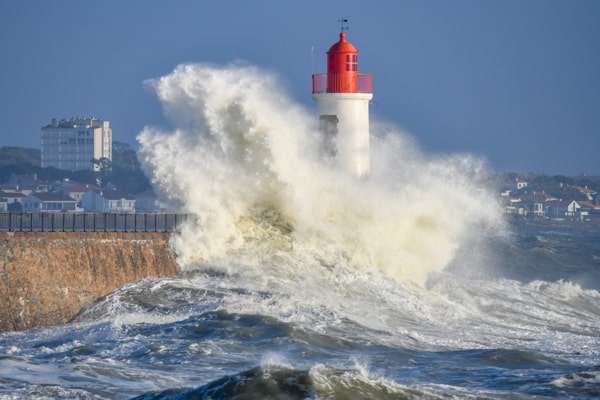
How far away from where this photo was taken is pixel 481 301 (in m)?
26.1

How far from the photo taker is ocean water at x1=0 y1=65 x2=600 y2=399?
16484 mm

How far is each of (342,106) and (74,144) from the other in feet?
282

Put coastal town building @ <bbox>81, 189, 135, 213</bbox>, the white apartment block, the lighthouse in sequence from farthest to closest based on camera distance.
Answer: the white apartment block, coastal town building @ <bbox>81, 189, 135, 213</bbox>, the lighthouse

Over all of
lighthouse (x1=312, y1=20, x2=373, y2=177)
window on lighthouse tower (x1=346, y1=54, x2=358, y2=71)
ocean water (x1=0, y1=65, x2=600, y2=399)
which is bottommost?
ocean water (x1=0, y1=65, x2=600, y2=399)

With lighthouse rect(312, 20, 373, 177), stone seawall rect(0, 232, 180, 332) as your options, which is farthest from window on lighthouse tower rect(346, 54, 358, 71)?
stone seawall rect(0, 232, 180, 332)

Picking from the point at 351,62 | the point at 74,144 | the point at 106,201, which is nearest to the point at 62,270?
the point at 351,62

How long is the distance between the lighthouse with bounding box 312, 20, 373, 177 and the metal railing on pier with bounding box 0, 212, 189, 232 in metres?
3.82

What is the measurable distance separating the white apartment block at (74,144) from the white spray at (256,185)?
276 ft

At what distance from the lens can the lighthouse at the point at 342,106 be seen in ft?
89.2

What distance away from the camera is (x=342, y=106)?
89.2 feet

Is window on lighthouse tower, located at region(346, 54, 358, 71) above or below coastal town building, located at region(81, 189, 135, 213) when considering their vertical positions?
above

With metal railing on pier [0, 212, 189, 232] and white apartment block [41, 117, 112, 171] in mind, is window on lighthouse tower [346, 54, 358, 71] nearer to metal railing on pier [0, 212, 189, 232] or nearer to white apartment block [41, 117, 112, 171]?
metal railing on pier [0, 212, 189, 232]

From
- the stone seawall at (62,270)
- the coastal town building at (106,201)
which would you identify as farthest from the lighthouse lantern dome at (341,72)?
the coastal town building at (106,201)

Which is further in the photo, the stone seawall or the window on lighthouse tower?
the window on lighthouse tower
